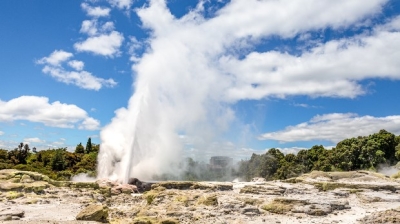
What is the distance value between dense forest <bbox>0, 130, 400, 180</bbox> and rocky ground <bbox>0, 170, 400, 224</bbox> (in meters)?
28.8

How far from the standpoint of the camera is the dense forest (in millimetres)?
72188

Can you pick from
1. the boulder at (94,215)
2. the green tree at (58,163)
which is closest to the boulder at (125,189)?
the boulder at (94,215)

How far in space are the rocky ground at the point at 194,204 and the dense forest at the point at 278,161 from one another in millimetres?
28759

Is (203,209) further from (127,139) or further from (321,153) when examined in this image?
(321,153)

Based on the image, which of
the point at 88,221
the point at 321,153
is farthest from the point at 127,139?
the point at 321,153

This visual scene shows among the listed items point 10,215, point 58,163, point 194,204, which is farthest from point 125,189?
point 58,163

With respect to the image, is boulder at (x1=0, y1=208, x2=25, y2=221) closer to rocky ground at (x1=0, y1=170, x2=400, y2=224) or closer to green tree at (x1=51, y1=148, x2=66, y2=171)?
rocky ground at (x1=0, y1=170, x2=400, y2=224)

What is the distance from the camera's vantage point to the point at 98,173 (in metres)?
59.6

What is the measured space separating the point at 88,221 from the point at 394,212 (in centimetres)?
2070

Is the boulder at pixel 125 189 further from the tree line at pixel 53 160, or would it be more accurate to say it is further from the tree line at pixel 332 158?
the tree line at pixel 332 158

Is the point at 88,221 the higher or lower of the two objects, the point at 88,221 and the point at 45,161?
the lower

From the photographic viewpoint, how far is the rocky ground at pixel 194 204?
76.6ft

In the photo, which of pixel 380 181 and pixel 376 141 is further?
pixel 376 141

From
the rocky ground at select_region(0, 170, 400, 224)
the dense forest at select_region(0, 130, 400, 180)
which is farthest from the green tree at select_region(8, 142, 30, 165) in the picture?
the rocky ground at select_region(0, 170, 400, 224)
